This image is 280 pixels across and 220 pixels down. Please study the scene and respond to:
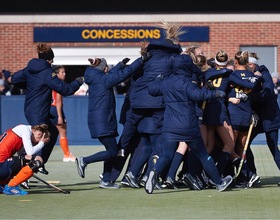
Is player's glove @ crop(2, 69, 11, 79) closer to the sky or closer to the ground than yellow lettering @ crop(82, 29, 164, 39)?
closer to the ground

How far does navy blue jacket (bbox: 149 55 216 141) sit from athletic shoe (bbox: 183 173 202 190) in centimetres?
82

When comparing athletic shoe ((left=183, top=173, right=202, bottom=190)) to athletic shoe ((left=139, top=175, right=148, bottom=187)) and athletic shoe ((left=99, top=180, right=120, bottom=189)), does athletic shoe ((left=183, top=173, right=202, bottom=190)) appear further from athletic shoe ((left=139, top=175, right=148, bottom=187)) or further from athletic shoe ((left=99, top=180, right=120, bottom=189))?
athletic shoe ((left=99, top=180, right=120, bottom=189))

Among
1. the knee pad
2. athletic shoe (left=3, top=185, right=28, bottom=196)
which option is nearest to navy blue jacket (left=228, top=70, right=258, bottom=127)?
the knee pad

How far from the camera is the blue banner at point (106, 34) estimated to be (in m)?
29.1

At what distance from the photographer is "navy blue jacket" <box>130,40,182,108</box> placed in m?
13.2

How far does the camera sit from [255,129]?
541 inches

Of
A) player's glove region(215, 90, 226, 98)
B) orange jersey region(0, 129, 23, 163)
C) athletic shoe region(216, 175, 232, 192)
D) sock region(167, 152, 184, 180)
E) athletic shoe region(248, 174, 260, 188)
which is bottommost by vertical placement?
athletic shoe region(248, 174, 260, 188)

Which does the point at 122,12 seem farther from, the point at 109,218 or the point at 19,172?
the point at 109,218

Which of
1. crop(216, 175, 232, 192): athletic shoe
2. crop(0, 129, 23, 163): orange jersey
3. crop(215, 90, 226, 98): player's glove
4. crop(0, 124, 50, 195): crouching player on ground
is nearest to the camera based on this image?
crop(215, 90, 226, 98): player's glove

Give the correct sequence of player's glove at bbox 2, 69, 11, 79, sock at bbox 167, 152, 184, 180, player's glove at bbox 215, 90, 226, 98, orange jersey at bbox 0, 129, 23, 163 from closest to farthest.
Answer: player's glove at bbox 215, 90, 226, 98 < orange jersey at bbox 0, 129, 23, 163 < sock at bbox 167, 152, 184, 180 < player's glove at bbox 2, 69, 11, 79

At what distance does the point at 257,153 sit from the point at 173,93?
7515 millimetres

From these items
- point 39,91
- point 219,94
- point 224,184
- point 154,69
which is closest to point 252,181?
point 224,184
